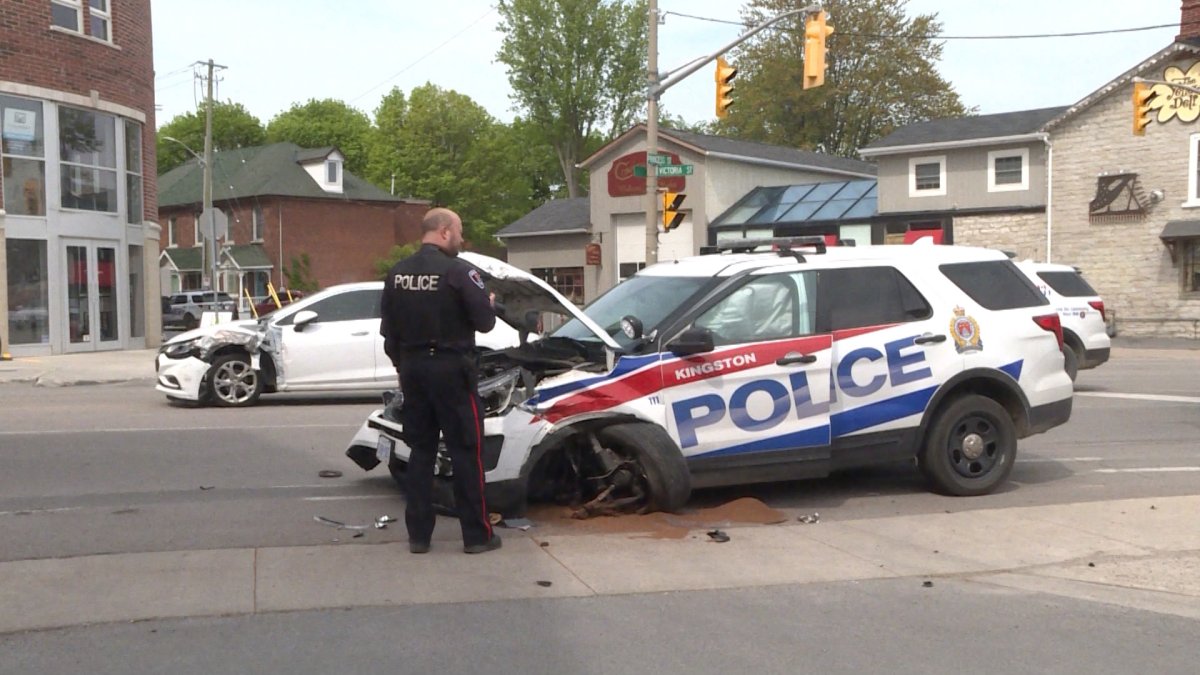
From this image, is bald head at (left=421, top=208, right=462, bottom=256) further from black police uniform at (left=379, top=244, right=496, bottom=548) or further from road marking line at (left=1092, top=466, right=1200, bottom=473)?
road marking line at (left=1092, top=466, right=1200, bottom=473)

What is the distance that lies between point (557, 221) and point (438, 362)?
41.2m

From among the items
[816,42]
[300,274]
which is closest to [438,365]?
[816,42]

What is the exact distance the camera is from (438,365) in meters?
6.21

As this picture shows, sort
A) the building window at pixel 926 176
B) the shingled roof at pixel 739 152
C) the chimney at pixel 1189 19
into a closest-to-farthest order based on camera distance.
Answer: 1. the chimney at pixel 1189 19
2. the building window at pixel 926 176
3. the shingled roof at pixel 739 152

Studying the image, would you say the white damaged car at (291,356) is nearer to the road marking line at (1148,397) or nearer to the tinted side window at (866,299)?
the tinted side window at (866,299)

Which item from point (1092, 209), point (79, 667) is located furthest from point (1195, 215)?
point (79, 667)

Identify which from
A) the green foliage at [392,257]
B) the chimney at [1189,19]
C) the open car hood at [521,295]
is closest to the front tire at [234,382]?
the open car hood at [521,295]

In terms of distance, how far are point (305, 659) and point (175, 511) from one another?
3.28m

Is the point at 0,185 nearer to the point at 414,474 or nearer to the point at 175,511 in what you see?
the point at 175,511

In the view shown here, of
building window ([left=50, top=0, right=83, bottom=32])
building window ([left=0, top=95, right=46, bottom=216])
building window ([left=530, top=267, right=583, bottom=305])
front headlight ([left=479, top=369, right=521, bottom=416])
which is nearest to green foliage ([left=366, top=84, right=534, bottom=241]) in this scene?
building window ([left=530, top=267, right=583, bottom=305])

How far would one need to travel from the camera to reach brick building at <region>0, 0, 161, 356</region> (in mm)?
22969

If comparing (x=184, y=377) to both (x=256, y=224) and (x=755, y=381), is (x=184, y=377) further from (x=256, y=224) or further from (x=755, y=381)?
(x=256, y=224)

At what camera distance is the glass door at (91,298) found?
24266 millimetres

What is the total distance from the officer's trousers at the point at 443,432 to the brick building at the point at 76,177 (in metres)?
19.3
